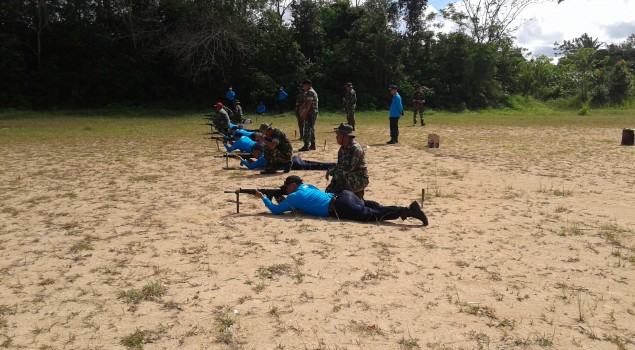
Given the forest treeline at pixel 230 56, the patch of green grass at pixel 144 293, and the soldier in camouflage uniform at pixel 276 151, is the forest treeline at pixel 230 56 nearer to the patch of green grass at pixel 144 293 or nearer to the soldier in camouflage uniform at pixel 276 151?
the soldier in camouflage uniform at pixel 276 151

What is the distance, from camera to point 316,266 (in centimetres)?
530

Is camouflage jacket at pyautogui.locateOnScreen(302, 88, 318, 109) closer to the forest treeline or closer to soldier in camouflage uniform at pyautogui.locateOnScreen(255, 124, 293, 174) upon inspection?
soldier in camouflage uniform at pyautogui.locateOnScreen(255, 124, 293, 174)

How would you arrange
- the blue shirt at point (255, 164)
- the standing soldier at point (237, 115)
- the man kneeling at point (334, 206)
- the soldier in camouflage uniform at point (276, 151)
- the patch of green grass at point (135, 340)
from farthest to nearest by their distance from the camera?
1. the standing soldier at point (237, 115)
2. the blue shirt at point (255, 164)
3. the soldier in camouflage uniform at point (276, 151)
4. the man kneeling at point (334, 206)
5. the patch of green grass at point (135, 340)

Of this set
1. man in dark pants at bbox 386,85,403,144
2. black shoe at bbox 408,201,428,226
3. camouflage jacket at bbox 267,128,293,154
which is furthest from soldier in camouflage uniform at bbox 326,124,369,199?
man in dark pants at bbox 386,85,403,144

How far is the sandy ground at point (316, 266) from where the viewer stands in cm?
396

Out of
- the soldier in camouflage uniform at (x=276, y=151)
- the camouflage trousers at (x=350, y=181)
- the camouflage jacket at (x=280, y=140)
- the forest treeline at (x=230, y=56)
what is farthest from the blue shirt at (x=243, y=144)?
the forest treeline at (x=230, y=56)

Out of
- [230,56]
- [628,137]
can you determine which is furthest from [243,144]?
[230,56]

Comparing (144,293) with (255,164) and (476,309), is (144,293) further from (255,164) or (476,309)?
(255,164)

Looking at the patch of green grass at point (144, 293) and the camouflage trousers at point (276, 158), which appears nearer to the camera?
the patch of green grass at point (144, 293)

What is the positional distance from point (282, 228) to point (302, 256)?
3.54 feet

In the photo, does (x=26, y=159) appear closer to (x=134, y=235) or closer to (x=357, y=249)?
Result: (x=134, y=235)

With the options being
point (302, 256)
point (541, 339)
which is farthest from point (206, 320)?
point (541, 339)

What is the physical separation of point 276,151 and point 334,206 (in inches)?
151

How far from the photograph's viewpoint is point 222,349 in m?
3.71
